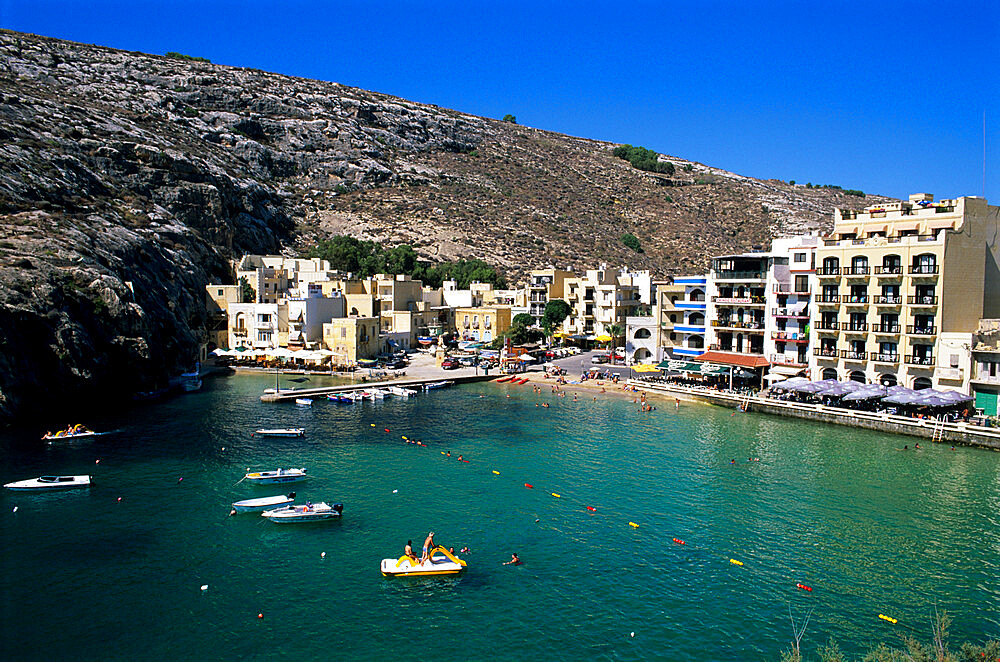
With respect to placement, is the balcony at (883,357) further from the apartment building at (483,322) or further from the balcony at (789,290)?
the apartment building at (483,322)

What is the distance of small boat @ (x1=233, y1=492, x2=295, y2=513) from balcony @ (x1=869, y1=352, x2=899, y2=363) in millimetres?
38747

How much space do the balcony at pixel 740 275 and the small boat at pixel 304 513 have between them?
39.6m

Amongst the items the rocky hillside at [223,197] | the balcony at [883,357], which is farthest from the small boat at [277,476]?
the balcony at [883,357]

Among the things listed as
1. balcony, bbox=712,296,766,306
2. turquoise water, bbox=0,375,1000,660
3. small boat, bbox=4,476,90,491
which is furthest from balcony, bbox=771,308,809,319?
small boat, bbox=4,476,90,491

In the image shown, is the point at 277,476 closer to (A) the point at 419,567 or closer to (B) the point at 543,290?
(A) the point at 419,567

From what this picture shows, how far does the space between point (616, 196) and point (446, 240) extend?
51721 mm

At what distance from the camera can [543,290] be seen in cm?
7850

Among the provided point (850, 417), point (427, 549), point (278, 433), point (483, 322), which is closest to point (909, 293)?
point (850, 417)

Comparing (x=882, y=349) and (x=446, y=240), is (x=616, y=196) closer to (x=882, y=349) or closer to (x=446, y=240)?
(x=446, y=240)

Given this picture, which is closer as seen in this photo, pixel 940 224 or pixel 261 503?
pixel 261 503

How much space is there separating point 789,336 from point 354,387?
34.3 metres

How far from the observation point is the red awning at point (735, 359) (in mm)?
51750

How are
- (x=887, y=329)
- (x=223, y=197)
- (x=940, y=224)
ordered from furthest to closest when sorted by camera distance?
(x=223, y=197), (x=940, y=224), (x=887, y=329)

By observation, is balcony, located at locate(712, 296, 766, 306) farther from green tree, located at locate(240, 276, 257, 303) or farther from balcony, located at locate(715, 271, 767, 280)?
green tree, located at locate(240, 276, 257, 303)
